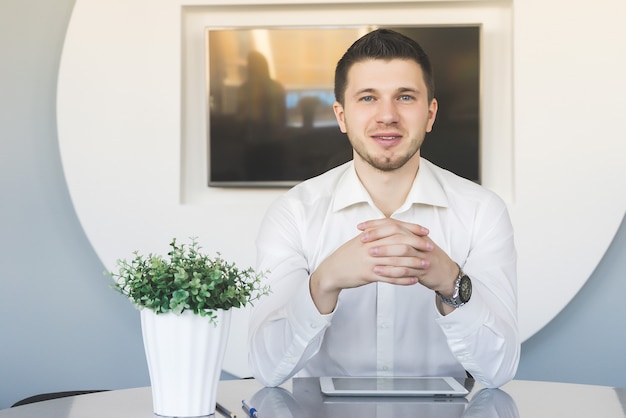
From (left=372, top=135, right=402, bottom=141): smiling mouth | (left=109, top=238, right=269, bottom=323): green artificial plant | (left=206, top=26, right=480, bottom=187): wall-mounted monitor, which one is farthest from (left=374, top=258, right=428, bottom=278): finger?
(left=206, top=26, right=480, bottom=187): wall-mounted monitor

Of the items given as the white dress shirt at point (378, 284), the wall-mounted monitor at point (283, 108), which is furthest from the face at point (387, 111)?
the wall-mounted monitor at point (283, 108)

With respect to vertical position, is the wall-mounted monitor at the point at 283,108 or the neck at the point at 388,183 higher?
the wall-mounted monitor at the point at 283,108

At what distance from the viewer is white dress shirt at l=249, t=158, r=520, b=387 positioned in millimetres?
2182

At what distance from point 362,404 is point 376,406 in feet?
0.10

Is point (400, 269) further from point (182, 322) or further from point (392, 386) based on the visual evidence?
point (182, 322)

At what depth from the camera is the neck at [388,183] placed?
8.15ft

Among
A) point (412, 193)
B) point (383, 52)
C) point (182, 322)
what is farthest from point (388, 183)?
point (182, 322)

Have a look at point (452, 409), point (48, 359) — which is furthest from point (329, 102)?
point (452, 409)

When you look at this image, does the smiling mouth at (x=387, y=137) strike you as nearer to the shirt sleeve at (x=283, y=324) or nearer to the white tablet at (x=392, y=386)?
the shirt sleeve at (x=283, y=324)

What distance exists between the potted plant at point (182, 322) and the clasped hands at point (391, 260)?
332 millimetres

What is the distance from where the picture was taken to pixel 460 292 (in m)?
1.91

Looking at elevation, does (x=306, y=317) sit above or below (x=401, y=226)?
below

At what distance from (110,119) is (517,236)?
1.78 m

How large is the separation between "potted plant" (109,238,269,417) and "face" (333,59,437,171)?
2.90 ft
